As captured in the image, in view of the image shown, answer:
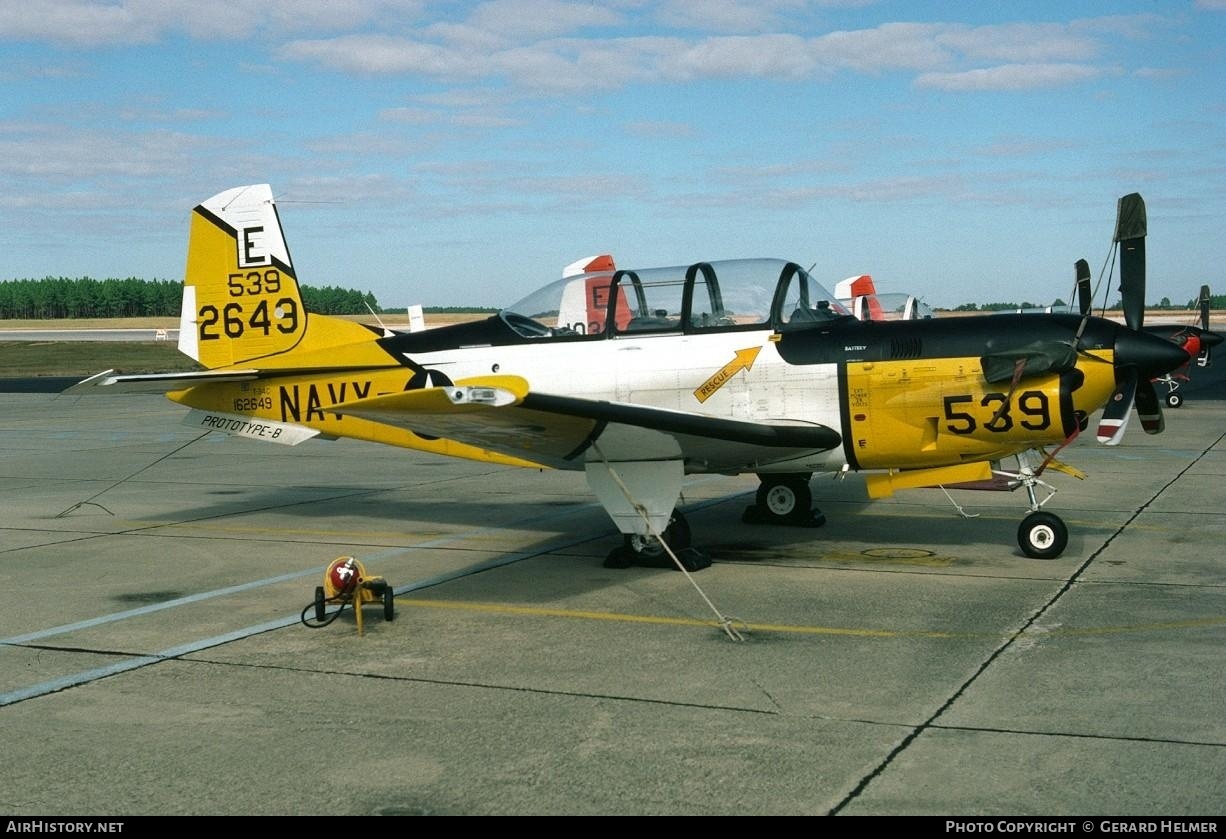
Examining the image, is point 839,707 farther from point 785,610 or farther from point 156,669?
point 156,669

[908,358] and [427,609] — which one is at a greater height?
[908,358]

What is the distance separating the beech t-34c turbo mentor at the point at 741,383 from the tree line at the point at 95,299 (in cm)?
15391

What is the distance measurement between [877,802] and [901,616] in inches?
122

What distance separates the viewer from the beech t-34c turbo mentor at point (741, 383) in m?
8.48

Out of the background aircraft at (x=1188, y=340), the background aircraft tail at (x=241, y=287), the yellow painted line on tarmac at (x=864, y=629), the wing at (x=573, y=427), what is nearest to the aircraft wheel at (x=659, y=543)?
the wing at (x=573, y=427)

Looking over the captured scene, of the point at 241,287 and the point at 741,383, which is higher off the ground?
the point at 241,287

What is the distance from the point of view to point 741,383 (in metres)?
9.18

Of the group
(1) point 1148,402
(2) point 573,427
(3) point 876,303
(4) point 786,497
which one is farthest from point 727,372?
(3) point 876,303

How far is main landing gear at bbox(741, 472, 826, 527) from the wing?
131 cm

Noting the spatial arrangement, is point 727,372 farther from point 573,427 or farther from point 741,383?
point 573,427

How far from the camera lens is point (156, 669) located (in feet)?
20.4

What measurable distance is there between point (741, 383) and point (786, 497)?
7.12 feet

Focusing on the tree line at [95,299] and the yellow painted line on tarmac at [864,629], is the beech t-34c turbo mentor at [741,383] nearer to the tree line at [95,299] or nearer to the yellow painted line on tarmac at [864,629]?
the yellow painted line on tarmac at [864,629]

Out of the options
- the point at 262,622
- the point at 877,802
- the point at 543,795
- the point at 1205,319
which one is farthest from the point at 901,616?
the point at 1205,319
